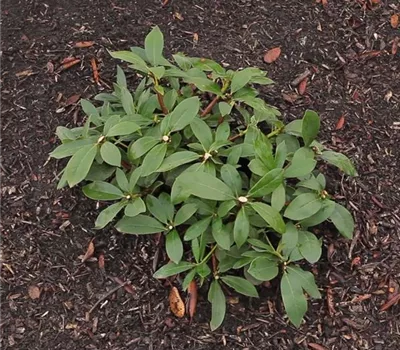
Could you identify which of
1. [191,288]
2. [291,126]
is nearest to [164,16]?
[291,126]

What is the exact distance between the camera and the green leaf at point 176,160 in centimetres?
205

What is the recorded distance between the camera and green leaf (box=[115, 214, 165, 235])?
2.15 m

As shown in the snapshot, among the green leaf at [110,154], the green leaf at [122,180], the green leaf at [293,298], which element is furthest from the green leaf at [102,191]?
the green leaf at [293,298]

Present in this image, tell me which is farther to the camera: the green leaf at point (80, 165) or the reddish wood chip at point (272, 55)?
the reddish wood chip at point (272, 55)

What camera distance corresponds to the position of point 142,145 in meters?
2.09

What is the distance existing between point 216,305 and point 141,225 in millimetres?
360

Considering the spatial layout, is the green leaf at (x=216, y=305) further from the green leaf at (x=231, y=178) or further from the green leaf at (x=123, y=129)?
the green leaf at (x=123, y=129)

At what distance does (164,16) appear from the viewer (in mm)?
2822

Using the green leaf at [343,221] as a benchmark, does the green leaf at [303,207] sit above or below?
above

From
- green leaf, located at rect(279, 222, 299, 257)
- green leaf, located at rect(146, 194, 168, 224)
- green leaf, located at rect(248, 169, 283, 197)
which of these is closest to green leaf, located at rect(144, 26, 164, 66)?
green leaf, located at rect(146, 194, 168, 224)

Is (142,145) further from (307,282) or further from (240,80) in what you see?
(307,282)

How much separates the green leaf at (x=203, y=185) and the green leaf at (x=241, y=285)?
1.11 ft

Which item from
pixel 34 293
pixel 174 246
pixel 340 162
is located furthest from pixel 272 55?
pixel 34 293

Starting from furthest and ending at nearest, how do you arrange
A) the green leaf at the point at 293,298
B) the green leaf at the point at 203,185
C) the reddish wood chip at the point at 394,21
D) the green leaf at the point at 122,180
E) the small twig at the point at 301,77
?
the reddish wood chip at the point at 394,21 → the small twig at the point at 301,77 → the green leaf at the point at 122,180 → the green leaf at the point at 293,298 → the green leaf at the point at 203,185
